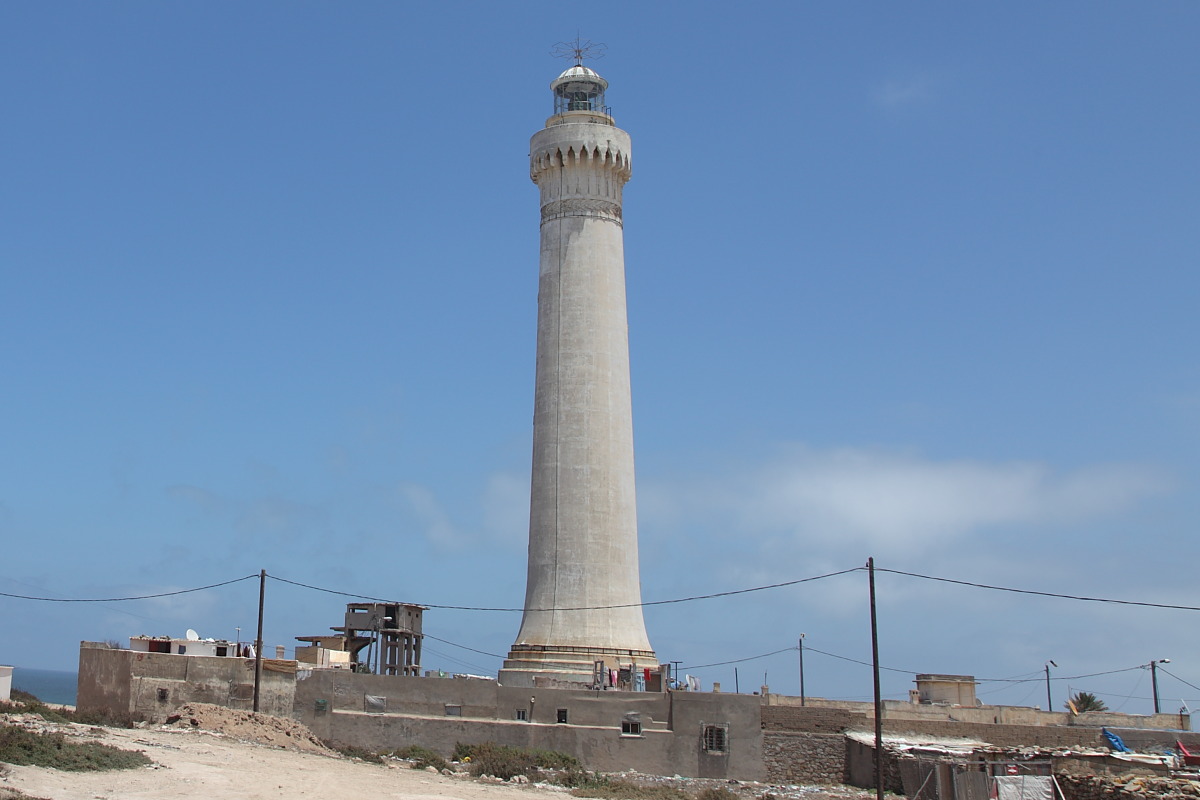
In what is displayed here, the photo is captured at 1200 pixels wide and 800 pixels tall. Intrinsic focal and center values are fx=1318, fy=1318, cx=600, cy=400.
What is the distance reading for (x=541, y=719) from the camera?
3934 centimetres

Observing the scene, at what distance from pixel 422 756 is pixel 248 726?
16.3 ft

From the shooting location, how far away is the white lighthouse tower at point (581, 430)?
137ft

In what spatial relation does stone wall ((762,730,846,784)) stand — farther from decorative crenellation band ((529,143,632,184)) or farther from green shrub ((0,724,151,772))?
decorative crenellation band ((529,143,632,184))

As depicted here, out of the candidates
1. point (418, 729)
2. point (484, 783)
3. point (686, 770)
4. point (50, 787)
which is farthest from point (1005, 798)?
point (50, 787)

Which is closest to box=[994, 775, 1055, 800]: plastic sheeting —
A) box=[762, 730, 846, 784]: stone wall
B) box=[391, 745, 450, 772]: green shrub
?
box=[762, 730, 846, 784]: stone wall

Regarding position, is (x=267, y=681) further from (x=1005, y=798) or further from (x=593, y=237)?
(x=1005, y=798)

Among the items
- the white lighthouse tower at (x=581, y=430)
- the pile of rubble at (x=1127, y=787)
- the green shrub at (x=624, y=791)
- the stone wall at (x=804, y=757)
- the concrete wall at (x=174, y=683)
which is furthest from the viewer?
the white lighthouse tower at (x=581, y=430)

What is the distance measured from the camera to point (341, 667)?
1668 inches

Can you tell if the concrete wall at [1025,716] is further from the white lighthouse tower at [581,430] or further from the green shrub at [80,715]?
the green shrub at [80,715]

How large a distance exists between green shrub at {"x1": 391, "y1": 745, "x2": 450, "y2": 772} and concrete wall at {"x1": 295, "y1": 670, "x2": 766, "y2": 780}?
0.39 m

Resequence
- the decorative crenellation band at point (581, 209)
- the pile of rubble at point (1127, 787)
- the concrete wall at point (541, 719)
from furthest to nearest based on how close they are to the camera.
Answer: the decorative crenellation band at point (581, 209) → the concrete wall at point (541, 719) → the pile of rubble at point (1127, 787)

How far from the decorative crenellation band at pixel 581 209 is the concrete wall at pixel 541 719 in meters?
15.9

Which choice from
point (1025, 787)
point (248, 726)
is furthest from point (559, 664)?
point (1025, 787)

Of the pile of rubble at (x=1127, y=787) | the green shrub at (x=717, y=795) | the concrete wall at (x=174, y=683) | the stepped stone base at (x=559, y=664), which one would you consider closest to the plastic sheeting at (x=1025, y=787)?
the pile of rubble at (x=1127, y=787)
